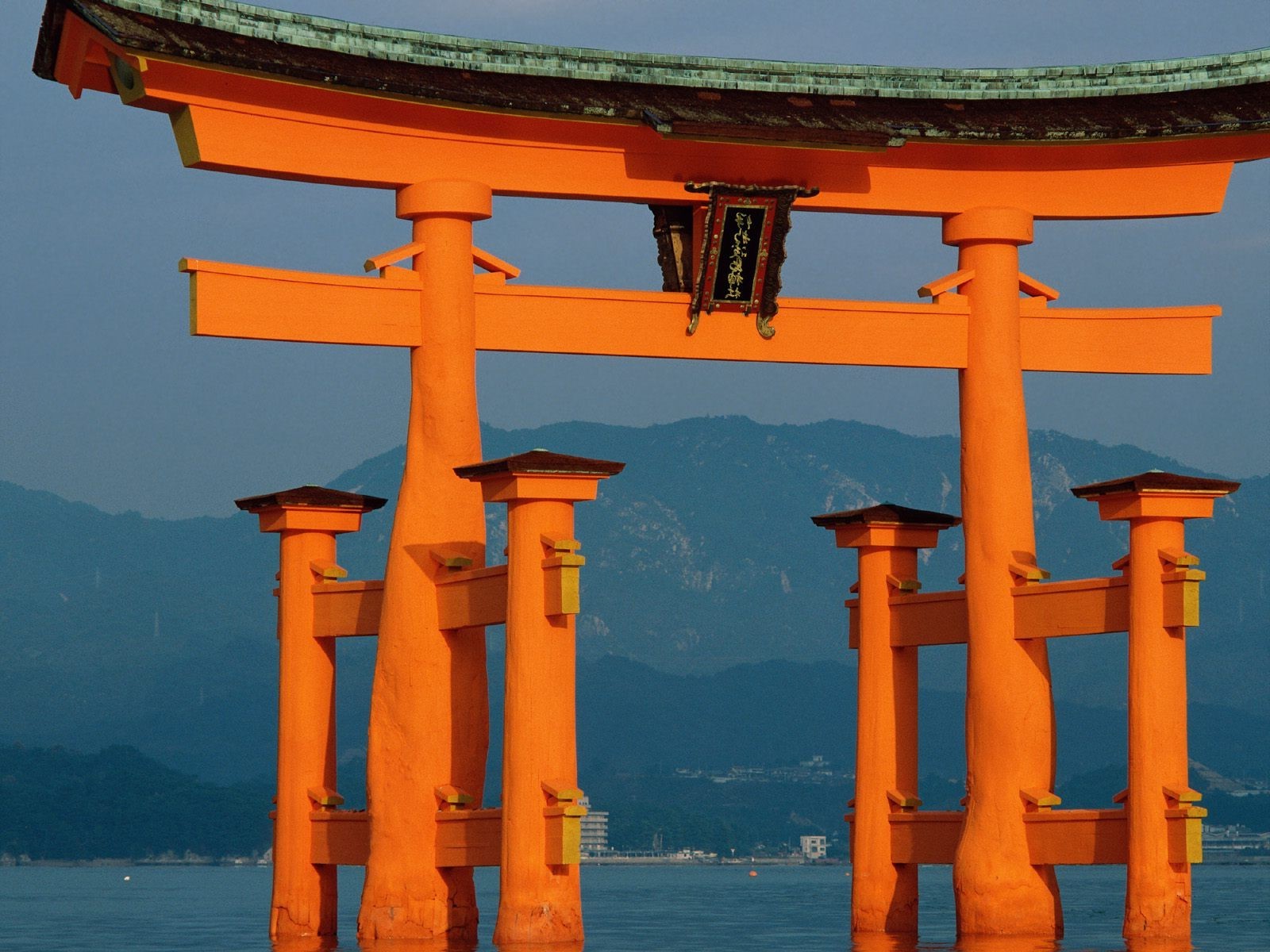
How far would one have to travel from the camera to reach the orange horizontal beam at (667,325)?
14.2 meters

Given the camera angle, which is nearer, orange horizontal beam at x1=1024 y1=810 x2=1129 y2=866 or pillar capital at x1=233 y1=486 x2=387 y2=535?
orange horizontal beam at x1=1024 y1=810 x2=1129 y2=866

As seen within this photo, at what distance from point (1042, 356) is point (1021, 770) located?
3203 millimetres

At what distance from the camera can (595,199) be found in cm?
1552

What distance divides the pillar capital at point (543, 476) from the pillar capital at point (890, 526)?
3.10 m

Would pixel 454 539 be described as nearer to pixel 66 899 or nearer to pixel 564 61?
pixel 564 61

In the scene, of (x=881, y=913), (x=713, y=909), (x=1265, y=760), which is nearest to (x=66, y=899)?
(x=713, y=909)

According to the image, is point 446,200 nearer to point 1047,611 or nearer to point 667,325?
point 667,325

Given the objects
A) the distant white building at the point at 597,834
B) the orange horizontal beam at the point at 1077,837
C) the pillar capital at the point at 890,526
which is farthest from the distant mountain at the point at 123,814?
the orange horizontal beam at the point at 1077,837

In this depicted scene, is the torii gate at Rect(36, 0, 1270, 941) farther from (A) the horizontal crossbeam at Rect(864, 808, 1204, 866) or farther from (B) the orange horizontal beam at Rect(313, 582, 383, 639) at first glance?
(B) the orange horizontal beam at Rect(313, 582, 383, 639)

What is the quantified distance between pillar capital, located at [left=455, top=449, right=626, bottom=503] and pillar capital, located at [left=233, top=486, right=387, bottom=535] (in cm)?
248

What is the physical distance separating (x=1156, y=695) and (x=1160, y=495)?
136 cm

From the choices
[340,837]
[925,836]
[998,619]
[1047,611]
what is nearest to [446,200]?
[340,837]

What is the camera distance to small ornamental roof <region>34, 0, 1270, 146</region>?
13836 mm

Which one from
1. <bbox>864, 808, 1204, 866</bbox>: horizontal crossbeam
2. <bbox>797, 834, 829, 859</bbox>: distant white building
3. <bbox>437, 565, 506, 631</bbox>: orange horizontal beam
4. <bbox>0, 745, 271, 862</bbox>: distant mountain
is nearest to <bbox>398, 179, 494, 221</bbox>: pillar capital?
<bbox>437, 565, 506, 631</bbox>: orange horizontal beam
